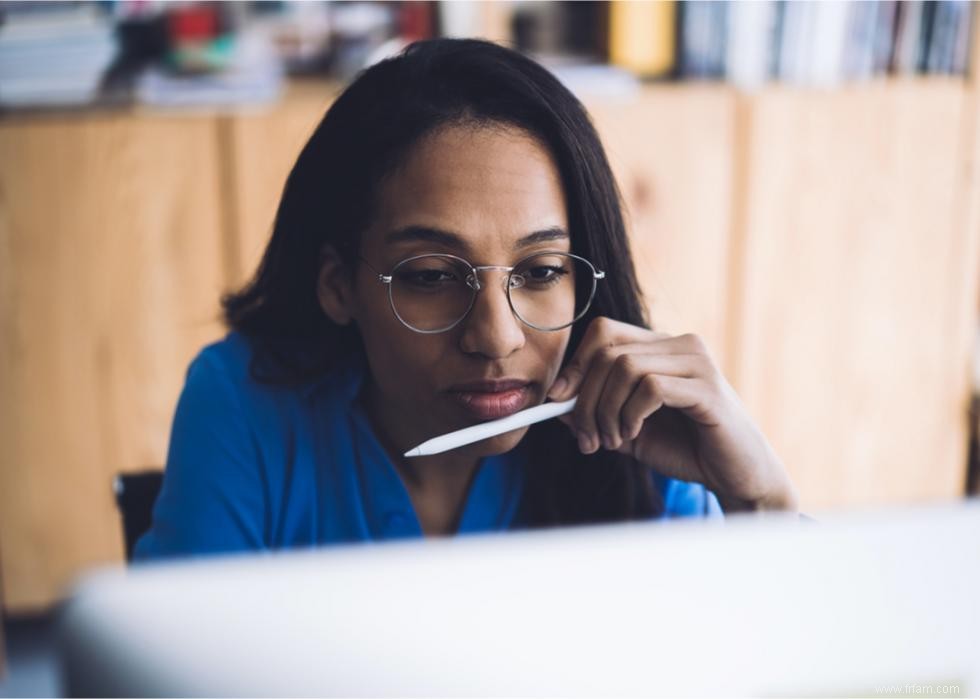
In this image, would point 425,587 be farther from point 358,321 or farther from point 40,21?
point 40,21

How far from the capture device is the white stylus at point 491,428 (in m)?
0.84

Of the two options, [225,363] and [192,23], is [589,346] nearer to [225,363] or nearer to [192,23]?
[225,363]

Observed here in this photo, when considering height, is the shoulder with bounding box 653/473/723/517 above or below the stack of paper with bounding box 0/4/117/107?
below

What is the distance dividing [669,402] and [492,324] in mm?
189

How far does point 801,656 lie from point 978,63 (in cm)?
222

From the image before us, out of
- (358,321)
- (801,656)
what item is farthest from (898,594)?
(358,321)

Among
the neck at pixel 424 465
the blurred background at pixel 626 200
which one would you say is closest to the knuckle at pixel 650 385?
the neck at pixel 424 465

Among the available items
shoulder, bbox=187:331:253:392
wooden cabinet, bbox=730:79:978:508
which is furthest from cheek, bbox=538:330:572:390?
wooden cabinet, bbox=730:79:978:508

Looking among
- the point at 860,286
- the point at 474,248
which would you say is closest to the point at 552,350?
the point at 474,248

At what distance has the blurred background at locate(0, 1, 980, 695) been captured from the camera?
6.44 feet

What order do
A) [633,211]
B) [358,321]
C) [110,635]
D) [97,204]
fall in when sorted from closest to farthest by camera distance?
[110,635] < [358,321] < [97,204] < [633,211]

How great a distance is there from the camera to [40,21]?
198 cm

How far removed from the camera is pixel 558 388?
3.15 ft

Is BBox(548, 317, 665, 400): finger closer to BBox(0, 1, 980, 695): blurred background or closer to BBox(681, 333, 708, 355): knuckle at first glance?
BBox(681, 333, 708, 355): knuckle
